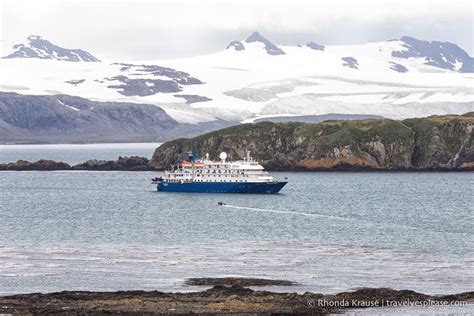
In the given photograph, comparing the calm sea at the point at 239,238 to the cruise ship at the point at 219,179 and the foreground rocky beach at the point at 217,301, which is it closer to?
the cruise ship at the point at 219,179

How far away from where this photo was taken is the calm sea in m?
56.9

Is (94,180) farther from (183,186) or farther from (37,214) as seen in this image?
(37,214)

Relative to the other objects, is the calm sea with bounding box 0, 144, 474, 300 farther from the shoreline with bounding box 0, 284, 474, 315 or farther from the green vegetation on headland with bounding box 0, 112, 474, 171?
the green vegetation on headland with bounding box 0, 112, 474, 171

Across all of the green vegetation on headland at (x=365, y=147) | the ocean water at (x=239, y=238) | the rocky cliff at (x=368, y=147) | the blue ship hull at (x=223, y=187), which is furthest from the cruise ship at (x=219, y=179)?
the rocky cliff at (x=368, y=147)

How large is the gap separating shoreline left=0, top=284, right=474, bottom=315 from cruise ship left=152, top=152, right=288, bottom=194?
80532 millimetres

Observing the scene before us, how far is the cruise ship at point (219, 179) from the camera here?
13238 centimetres

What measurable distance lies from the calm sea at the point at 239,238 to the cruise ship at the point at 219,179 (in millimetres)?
2616

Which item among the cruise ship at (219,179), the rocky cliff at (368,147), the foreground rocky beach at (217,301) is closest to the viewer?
the foreground rocky beach at (217,301)

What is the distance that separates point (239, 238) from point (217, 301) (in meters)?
30.4

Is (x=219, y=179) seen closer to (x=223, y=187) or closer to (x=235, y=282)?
(x=223, y=187)

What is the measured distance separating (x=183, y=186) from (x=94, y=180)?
29185 mm

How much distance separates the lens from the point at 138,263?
6269cm

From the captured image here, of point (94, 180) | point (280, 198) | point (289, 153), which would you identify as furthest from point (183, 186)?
point (289, 153)

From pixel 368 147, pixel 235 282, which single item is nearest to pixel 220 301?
pixel 235 282
